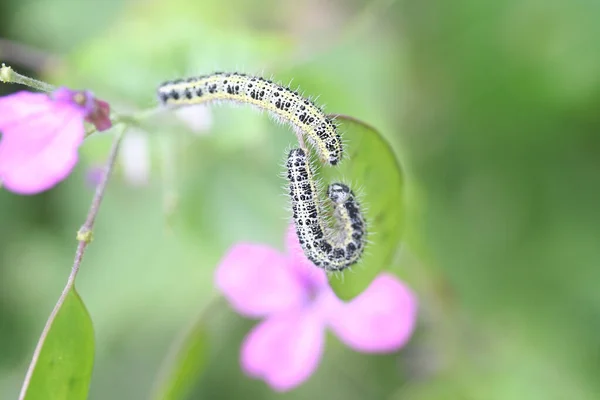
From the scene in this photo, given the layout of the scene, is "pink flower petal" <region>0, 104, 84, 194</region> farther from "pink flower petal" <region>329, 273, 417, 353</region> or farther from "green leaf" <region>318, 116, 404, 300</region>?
"pink flower petal" <region>329, 273, 417, 353</region>

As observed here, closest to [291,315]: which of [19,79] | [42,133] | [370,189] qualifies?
[370,189]

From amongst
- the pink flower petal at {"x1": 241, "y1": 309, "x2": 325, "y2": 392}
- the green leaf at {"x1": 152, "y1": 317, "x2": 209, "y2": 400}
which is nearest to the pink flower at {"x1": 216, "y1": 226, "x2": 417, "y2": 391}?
the pink flower petal at {"x1": 241, "y1": 309, "x2": 325, "y2": 392}

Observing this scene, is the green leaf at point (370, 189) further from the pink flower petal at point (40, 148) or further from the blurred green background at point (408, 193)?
the blurred green background at point (408, 193)

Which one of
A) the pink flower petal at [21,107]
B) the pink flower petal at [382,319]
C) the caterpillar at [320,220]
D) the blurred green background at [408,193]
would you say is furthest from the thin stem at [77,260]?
the pink flower petal at [382,319]

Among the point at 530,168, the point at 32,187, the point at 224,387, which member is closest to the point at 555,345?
the point at 530,168

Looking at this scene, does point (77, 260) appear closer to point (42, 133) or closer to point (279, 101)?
point (42, 133)
